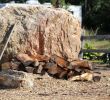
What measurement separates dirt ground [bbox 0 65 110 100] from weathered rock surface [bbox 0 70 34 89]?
17cm

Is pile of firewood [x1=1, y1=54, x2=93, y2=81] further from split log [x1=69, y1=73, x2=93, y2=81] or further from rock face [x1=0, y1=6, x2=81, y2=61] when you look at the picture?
rock face [x1=0, y1=6, x2=81, y2=61]

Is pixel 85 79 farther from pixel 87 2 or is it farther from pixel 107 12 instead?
pixel 87 2

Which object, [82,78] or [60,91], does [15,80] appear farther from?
[82,78]

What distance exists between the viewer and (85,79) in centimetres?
1223

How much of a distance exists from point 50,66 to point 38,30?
1114 millimetres

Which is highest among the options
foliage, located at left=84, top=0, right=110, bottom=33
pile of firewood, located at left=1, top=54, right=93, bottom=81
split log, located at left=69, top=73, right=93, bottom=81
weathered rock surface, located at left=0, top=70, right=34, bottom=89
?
weathered rock surface, located at left=0, top=70, right=34, bottom=89

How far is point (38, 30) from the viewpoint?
12859 millimetres

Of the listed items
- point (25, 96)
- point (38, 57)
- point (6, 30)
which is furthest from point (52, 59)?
point (25, 96)

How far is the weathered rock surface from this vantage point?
10773 millimetres

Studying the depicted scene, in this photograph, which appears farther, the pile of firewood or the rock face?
the rock face

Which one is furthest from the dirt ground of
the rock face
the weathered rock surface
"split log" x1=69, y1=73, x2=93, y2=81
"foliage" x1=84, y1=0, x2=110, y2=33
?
"foliage" x1=84, y1=0, x2=110, y2=33

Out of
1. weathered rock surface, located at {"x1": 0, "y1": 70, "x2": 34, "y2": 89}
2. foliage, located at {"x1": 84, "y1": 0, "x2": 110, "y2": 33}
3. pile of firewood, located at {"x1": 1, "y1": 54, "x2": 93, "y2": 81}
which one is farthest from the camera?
foliage, located at {"x1": 84, "y1": 0, "x2": 110, "y2": 33}

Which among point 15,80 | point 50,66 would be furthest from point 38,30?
point 15,80

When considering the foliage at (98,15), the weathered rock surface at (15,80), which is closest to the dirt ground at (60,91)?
the weathered rock surface at (15,80)
